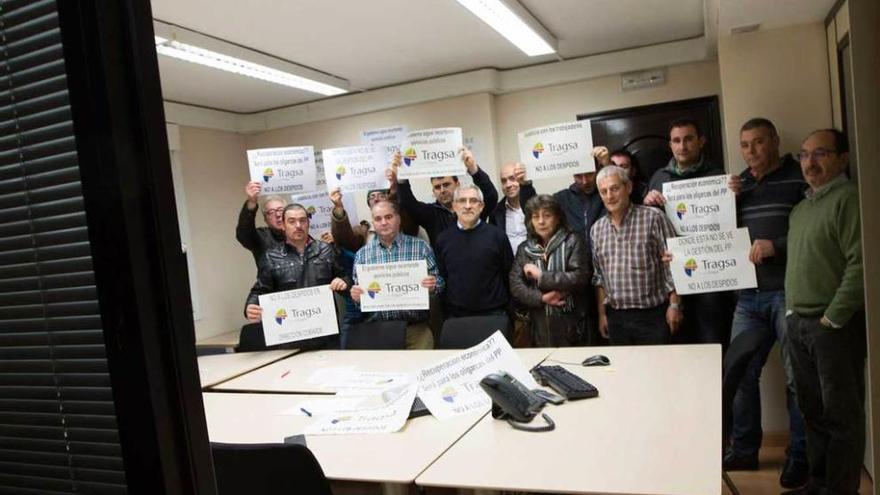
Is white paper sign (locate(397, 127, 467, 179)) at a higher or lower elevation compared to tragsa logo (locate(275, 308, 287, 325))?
higher

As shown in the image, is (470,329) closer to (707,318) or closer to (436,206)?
(436,206)

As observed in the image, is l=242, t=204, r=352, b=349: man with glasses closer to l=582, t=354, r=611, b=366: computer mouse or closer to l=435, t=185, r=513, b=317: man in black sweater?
l=435, t=185, r=513, b=317: man in black sweater

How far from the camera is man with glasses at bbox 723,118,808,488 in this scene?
129 inches

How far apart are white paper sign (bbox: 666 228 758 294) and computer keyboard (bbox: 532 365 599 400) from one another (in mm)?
1144

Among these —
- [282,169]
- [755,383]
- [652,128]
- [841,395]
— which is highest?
[652,128]

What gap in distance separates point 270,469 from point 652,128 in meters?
4.77

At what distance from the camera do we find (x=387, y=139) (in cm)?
457

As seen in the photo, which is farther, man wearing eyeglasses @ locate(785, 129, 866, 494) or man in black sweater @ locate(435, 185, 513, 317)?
man in black sweater @ locate(435, 185, 513, 317)

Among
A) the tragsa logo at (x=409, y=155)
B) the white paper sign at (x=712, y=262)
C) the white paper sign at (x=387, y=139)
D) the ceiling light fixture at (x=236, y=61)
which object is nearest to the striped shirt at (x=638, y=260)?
the white paper sign at (x=712, y=262)

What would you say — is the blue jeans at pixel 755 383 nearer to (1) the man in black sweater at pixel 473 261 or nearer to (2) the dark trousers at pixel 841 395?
(2) the dark trousers at pixel 841 395

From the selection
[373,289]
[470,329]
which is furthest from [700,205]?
[373,289]

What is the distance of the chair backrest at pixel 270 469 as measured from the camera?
167cm

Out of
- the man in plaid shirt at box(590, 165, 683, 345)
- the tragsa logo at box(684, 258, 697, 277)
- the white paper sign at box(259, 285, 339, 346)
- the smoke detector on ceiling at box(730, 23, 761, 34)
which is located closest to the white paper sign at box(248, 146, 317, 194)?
the white paper sign at box(259, 285, 339, 346)

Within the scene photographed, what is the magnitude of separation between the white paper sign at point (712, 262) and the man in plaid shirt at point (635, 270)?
11cm
